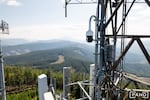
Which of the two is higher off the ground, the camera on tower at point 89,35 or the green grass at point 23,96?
the camera on tower at point 89,35

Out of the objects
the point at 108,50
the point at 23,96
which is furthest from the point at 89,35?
the point at 23,96

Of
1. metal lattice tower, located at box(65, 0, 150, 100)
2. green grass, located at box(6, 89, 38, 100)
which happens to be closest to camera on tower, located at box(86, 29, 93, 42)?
metal lattice tower, located at box(65, 0, 150, 100)

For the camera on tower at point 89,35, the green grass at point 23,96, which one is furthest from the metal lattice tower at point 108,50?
the green grass at point 23,96

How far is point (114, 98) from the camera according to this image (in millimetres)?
11438

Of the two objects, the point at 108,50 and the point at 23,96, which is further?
the point at 23,96

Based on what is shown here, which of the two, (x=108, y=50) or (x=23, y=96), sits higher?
(x=108, y=50)

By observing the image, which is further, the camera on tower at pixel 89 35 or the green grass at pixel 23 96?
the green grass at pixel 23 96

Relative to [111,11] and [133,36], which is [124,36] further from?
[111,11]

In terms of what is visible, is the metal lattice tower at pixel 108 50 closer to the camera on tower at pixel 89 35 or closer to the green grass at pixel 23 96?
the camera on tower at pixel 89 35

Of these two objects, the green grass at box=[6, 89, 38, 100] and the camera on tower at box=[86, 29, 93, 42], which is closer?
the camera on tower at box=[86, 29, 93, 42]

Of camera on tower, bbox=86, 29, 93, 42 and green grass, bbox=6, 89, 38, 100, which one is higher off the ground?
camera on tower, bbox=86, 29, 93, 42

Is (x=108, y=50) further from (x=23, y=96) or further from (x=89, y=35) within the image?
(x=23, y=96)

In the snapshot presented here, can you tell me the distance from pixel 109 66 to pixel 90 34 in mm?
1870

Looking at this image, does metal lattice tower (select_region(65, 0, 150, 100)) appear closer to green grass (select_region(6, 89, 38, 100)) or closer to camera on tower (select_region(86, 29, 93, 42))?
camera on tower (select_region(86, 29, 93, 42))
